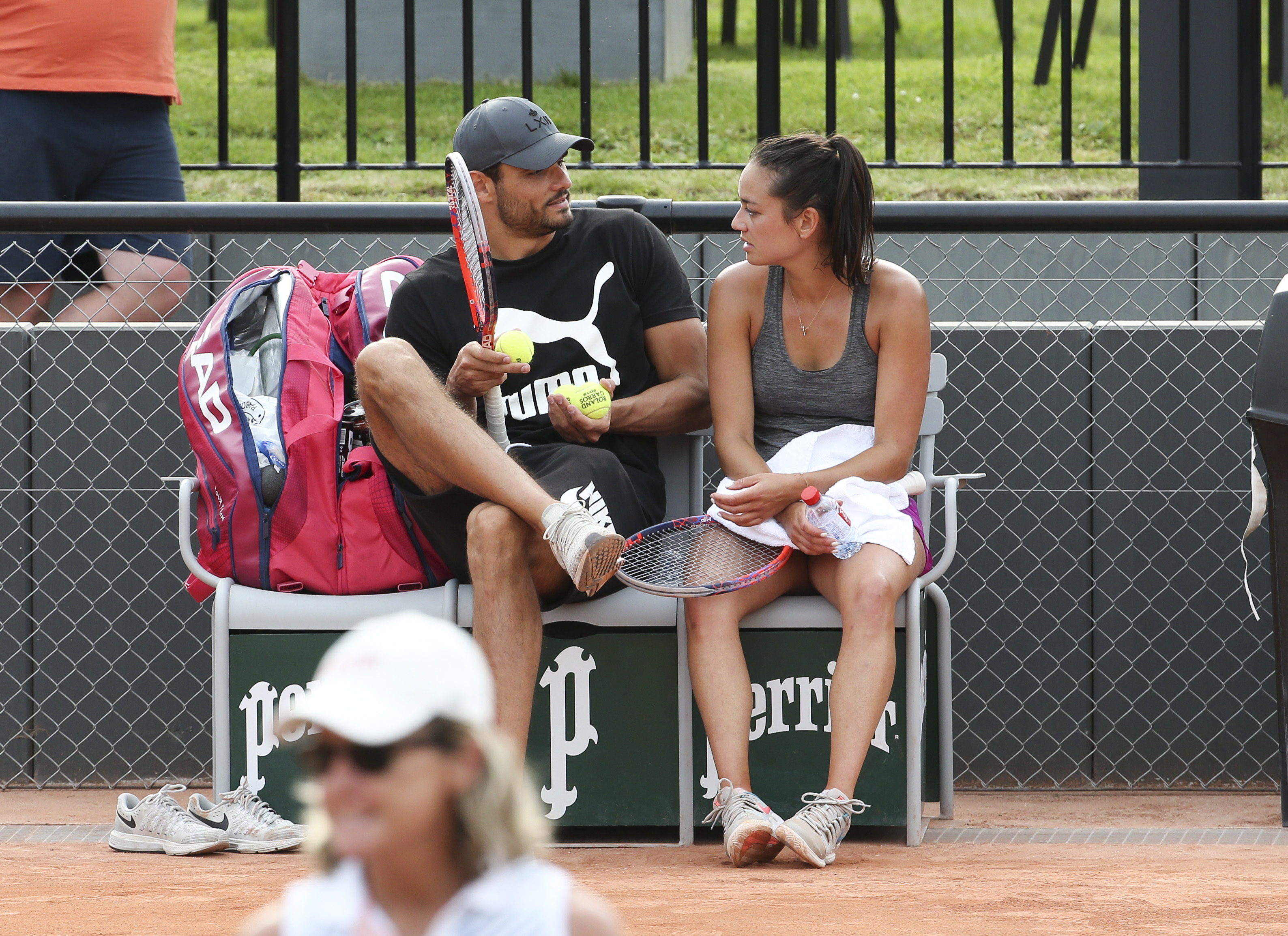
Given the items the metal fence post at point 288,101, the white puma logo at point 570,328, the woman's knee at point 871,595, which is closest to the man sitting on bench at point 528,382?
the white puma logo at point 570,328

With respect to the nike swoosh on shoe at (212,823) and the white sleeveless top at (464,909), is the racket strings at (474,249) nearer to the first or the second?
the nike swoosh on shoe at (212,823)

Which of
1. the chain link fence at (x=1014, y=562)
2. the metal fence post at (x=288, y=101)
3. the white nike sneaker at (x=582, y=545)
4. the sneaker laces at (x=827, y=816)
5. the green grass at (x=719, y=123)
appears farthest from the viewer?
the green grass at (x=719, y=123)

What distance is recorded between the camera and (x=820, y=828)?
289cm

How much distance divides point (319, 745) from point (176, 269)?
3.60m

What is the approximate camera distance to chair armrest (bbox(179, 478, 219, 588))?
128 inches

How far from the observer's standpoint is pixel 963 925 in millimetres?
2447

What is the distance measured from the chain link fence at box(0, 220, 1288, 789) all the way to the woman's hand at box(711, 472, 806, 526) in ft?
3.37

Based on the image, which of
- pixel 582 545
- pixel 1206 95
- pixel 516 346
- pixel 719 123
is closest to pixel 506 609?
pixel 582 545

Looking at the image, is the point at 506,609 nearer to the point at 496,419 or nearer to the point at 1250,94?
the point at 496,419

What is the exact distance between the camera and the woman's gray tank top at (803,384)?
333cm

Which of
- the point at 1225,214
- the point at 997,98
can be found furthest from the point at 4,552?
the point at 997,98

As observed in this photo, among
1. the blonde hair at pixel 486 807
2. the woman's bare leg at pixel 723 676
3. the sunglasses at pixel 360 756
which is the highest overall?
the sunglasses at pixel 360 756

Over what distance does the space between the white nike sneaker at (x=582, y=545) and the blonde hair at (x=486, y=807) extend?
1.69 meters

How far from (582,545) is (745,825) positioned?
622 millimetres
